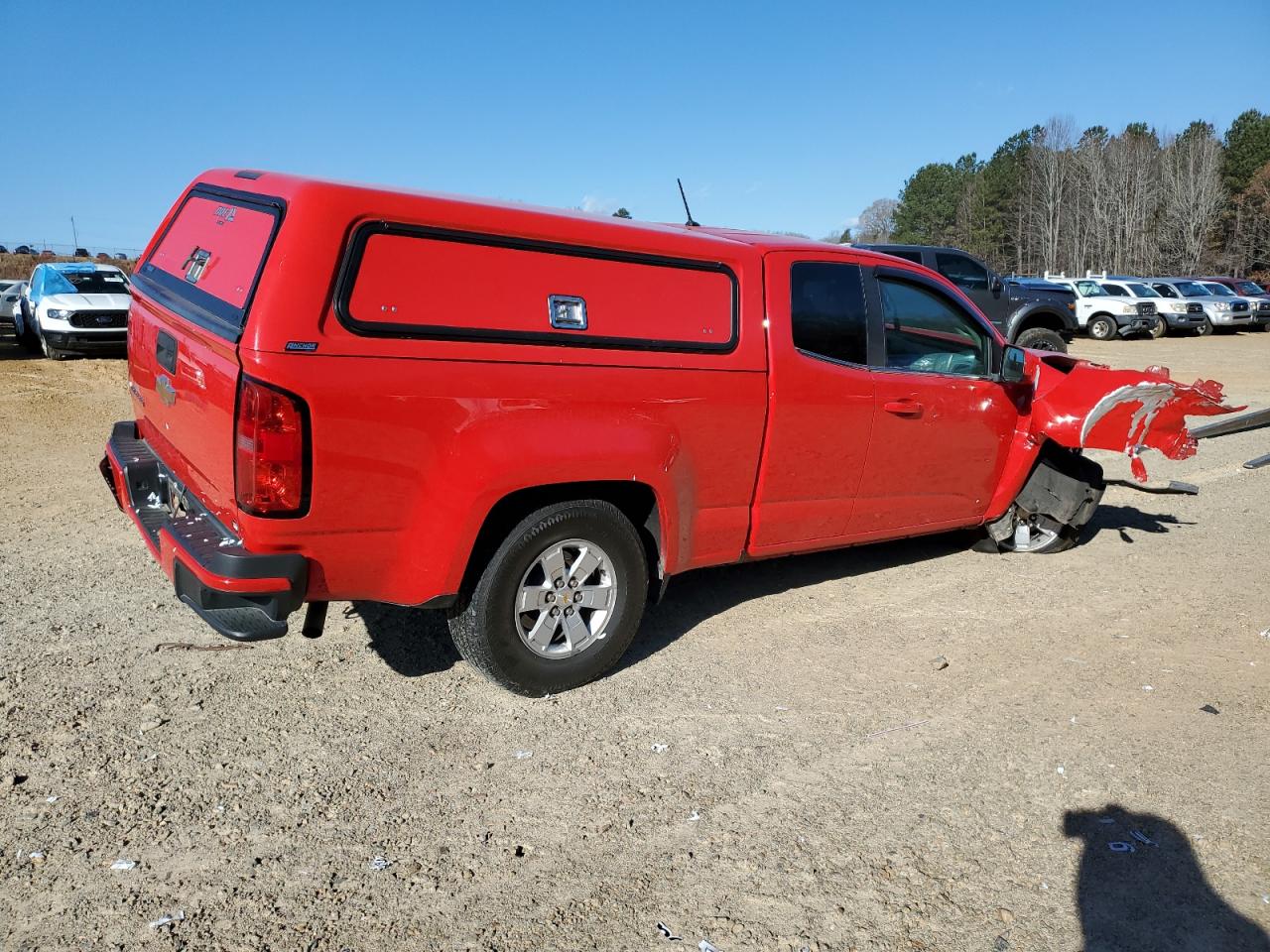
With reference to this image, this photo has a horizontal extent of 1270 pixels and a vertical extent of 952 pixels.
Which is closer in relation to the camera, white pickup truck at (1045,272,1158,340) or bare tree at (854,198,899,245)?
white pickup truck at (1045,272,1158,340)

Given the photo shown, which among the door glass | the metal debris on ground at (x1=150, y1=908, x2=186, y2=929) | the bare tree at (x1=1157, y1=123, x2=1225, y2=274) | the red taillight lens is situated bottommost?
the metal debris on ground at (x1=150, y1=908, x2=186, y2=929)

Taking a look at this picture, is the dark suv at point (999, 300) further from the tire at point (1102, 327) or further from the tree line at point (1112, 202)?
the tree line at point (1112, 202)

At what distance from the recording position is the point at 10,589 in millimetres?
5066

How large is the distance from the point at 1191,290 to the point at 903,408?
30.8 m

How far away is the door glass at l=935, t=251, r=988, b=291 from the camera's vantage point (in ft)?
50.9

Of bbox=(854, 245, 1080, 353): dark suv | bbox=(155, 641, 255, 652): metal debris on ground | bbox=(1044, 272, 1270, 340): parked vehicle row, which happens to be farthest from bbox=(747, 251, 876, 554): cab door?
bbox=(1044, 272, 1270, 340): parked vehicle row

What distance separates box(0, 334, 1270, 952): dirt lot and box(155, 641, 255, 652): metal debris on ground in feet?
0.16

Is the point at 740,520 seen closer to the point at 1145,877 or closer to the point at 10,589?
the point at 1145,877

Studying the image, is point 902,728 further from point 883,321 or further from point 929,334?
point 929,334

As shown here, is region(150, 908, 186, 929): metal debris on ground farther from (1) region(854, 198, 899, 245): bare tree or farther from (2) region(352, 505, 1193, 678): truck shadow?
(1) region(854, 198, 899, 245): bare tree

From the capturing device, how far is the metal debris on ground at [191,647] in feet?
14.5

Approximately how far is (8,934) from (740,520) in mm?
3070

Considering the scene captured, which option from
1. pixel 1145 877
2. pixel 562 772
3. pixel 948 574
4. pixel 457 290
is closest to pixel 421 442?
pixel 457 290

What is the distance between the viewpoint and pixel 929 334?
5340 millimetres
